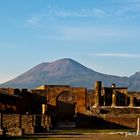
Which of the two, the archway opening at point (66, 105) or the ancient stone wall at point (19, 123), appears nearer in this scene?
the ancient stone wall at point (19, 123)

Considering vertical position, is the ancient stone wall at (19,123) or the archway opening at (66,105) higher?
the archway opening at (66,105)

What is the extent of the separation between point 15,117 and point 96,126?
39.6 feet

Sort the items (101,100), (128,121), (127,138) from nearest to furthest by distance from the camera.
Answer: (127,138) → (128,121) → (101,100)

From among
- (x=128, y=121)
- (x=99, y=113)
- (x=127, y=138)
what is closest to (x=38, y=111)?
(x=99, y=113)

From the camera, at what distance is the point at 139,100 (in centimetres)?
7706

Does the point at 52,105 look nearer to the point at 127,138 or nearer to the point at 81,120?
the point at 81,120

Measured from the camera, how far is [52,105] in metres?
69.1

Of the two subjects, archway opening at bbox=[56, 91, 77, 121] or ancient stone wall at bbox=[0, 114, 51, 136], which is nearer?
ancient stone wall at bbox=[0, 114, 51, 136]

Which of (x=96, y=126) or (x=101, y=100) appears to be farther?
(x=101, y=100)

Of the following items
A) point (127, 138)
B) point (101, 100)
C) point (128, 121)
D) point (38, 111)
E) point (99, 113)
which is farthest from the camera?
point (101, 100)

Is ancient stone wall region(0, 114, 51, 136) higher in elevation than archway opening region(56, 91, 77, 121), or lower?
lower

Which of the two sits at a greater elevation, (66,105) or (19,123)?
(66,105)

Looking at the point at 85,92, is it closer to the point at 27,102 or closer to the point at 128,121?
the point at 27,102

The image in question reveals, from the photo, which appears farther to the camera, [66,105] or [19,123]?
[66,105]
